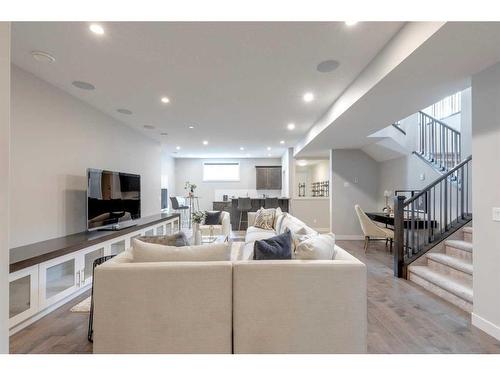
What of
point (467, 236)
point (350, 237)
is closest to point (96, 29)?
point (467, 236)

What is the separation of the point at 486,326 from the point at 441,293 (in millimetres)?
792

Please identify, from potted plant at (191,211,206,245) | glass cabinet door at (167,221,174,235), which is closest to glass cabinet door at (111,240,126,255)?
potted plant at (191,211,206,245)

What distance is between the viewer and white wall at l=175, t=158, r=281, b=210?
10117mm

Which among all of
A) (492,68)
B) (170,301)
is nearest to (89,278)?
(170,301)

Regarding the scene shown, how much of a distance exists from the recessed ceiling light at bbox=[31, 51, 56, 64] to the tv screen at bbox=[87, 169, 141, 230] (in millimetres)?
1395

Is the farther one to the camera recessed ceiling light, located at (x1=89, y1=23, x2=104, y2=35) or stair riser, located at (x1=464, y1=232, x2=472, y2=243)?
stair riser, located at (x1=464, y1=232, x2=472, y2=243)

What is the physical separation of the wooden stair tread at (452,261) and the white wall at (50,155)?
5.16 metres

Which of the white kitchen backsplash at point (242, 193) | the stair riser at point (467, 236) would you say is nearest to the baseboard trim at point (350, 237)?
the stair riser at point (467, 236)

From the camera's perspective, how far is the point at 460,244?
10.8 ft

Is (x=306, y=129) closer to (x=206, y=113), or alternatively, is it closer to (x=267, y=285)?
(x=206, y=113)

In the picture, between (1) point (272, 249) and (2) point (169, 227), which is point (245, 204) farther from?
(1) point (272, 249)

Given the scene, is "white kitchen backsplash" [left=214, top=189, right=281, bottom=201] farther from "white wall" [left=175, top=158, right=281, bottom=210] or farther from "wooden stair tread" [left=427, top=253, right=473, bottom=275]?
"wooden stair tread" [left=427, top=253, right=473, bottom=275]
